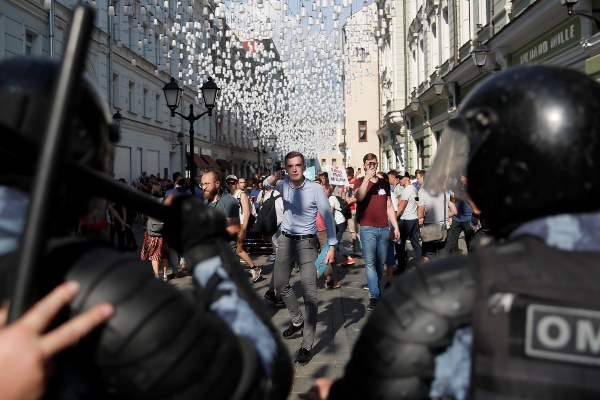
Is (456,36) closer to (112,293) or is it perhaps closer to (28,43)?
(28,43)

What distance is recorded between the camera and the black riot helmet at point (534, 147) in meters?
1.13

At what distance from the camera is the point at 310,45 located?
12906 millimetres

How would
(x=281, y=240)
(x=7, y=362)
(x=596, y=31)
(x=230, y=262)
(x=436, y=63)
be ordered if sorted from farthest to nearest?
(x=436, y=63) → (x=596, y=31) → (x=281, y=240) → (x=230, y=262) → (x=7, y=362)

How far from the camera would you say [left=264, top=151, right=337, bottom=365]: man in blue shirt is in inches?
192

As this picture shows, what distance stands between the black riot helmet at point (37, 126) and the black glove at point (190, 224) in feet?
0.60

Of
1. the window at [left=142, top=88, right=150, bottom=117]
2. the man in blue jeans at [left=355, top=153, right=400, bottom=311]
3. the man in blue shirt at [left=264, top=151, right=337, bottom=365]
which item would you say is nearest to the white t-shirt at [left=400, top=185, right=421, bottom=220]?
the man in blue jeans at [left=355, top=153, right=400, bottom=311]

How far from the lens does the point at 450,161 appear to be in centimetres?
165

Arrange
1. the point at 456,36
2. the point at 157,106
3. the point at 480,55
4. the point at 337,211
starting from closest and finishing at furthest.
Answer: the point at 337,211 < the point at 480,55 < the point at 456,36 < the point at 157,106

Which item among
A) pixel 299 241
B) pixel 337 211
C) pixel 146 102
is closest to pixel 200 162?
pixel 146 102

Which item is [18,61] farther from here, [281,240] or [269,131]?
[269,131]

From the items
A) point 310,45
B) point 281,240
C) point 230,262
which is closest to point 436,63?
point 310,45

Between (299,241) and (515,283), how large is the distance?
4.11 meters

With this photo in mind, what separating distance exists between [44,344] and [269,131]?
3244 centimetres

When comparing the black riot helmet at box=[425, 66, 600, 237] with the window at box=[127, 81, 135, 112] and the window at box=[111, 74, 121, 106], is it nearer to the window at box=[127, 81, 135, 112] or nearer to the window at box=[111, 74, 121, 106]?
the window at box=[111, 74, 121, 106]
